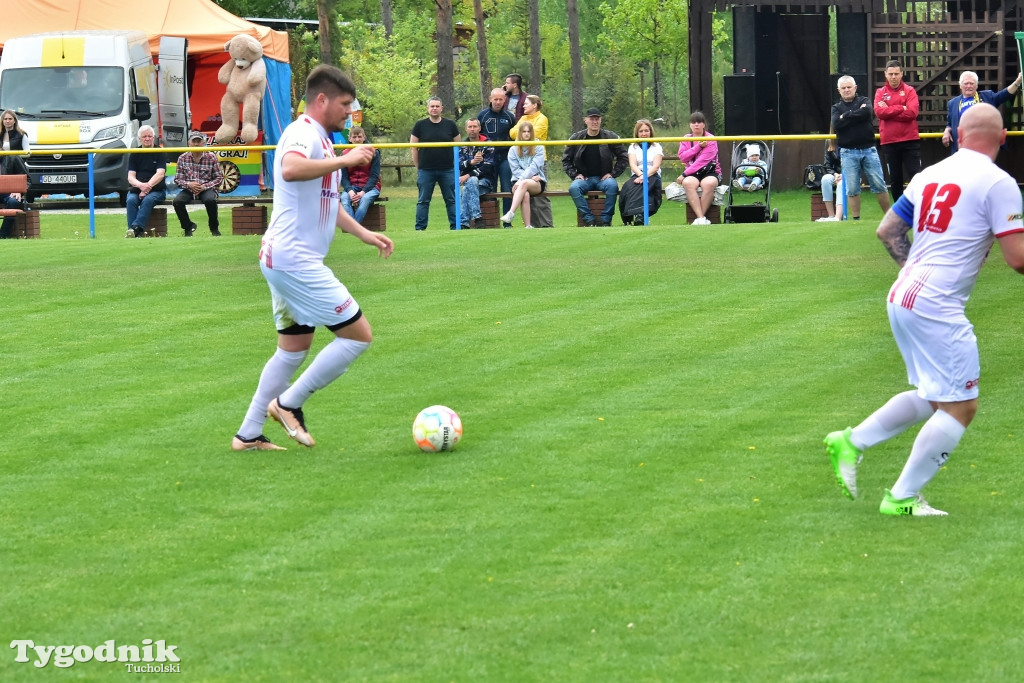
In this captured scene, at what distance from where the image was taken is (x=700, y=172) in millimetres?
21344

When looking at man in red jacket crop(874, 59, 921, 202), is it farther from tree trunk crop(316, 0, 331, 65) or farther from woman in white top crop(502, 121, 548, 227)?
tree trunk crop(316, 0, 331, 65)

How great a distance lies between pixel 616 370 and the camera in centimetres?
1100

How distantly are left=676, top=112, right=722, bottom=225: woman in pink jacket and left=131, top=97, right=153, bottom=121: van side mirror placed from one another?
1386 centimetres

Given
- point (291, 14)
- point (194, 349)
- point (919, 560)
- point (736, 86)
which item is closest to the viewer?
point (919, 560)

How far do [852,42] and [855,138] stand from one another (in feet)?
34.1

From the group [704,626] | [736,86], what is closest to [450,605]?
[704,626]

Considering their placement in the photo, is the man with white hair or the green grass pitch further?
the man with white hair

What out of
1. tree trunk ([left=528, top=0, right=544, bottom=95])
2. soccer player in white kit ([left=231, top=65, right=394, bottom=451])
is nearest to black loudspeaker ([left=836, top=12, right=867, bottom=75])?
soccer player in white kit ([left=231, top=65, right=394, bottom=451])

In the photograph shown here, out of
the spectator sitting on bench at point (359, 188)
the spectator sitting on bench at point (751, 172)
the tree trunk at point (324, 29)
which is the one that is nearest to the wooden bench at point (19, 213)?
the spectator sitting on bench at point (359, 188)

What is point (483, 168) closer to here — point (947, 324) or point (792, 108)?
point (792, 108)

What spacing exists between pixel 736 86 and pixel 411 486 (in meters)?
23.9

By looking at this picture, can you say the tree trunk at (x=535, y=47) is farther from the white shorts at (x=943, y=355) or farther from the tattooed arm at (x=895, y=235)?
the white shorts at (x=943, y=355)

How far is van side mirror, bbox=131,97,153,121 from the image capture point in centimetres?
3145

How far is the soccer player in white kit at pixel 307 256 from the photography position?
8.07 m
